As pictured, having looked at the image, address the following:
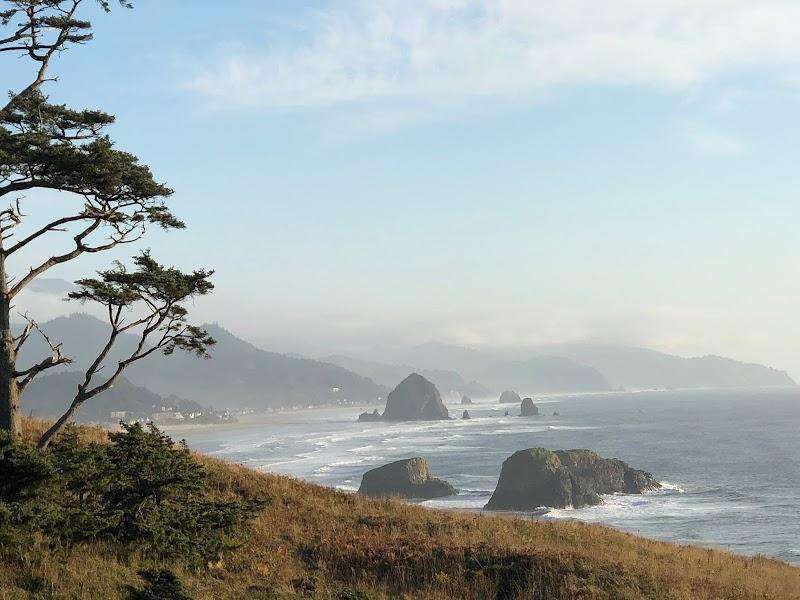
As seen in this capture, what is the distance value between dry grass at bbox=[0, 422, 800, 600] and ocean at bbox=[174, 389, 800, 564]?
32499 mm

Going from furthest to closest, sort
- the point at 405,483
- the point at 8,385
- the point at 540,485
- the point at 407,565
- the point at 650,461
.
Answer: the point at 650,461
the point at 405,483
the point at 540,485
the point at 8,385
the point at 407,565

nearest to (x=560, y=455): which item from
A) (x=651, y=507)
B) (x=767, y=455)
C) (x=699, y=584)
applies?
(x=651, y=507)

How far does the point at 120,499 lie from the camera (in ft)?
45.1

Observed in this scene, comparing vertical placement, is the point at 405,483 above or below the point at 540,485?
below

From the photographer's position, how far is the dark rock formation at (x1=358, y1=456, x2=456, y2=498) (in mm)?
74000

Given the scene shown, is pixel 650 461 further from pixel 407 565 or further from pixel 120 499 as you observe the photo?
pixel 120 499

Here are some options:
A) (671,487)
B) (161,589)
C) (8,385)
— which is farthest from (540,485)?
(161,589)

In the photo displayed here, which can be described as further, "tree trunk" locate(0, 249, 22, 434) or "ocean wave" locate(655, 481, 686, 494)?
"ocean wave" locate(655, 481, 686, 494)

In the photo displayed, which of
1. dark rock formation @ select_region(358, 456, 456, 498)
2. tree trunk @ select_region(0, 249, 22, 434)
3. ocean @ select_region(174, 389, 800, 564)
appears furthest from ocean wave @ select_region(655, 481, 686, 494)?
tree trunk @ select_region(0, 249, 22, 434)

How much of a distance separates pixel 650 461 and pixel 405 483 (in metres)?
42.9

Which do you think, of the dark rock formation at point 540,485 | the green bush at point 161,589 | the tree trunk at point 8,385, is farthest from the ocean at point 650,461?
the green bush at point 161,589

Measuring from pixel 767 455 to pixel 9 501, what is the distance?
109866 millimetres

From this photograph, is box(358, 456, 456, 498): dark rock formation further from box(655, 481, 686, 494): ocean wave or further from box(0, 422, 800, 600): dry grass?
box(0, 422, 800, 600): dry grass

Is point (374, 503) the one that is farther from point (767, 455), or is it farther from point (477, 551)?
point (767, 455)
